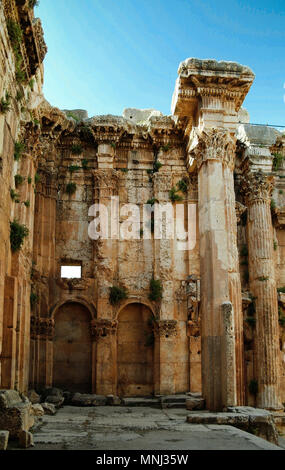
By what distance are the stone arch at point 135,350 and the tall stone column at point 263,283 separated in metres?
3.64

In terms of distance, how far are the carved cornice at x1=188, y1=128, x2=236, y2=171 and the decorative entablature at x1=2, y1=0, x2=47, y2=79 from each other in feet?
16.7

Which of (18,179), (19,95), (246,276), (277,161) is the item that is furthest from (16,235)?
(277,161)

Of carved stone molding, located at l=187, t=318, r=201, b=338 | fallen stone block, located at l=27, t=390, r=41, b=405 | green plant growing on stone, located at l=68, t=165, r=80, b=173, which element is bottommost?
fallen stone block, located at l=27, t=390, r=41, b=405

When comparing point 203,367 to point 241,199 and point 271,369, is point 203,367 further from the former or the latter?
point 241,199

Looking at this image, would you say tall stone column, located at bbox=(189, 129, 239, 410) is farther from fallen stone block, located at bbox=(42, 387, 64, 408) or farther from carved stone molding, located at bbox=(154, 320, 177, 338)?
fallen stone block, located at bbox=(42, 387, 64, 408)

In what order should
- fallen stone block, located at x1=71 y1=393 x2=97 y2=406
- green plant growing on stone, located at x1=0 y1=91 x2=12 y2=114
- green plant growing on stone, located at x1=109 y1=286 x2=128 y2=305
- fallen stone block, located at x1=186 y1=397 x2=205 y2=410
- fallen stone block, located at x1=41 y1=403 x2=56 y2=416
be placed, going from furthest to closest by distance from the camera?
green plant growing on stone, located at x1=109 y1=286 x2=128 y2=305 → fallen stone block, located at x1=71 y1=393 x2=97 y2=406 → fallen stone block, located at x1=186 y1=397 x2=205 y2=410 → fallen stone block, located at x1=41 y1=403 x2=56 y2=416 → green plant growing on stone, located at x1=0 y1=91 x2=12 y2=114

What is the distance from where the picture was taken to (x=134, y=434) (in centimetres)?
1037

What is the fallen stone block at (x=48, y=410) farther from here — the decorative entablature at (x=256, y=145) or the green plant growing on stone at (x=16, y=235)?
the decorative entablature at (x=256, y=145)

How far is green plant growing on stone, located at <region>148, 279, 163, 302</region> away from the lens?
60.3 ft

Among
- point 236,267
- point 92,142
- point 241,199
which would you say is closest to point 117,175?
point 92,142

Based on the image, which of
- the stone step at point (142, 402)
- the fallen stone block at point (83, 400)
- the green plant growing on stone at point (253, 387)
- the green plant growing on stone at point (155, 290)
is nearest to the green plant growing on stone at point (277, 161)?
the green plant growing on stone at point (155, 290)

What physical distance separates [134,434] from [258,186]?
1153cm

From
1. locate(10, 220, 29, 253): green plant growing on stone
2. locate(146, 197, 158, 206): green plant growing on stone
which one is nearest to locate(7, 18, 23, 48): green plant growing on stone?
locate(10, 220, 29, 253): green plant growing on stone

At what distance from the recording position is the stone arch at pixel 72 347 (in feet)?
58.6
